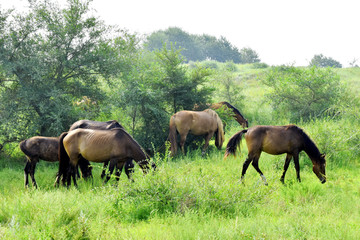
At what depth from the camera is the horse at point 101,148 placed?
7414mm

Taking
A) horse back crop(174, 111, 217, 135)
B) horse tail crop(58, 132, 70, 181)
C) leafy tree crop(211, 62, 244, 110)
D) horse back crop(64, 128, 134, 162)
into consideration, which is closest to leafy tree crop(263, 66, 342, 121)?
leafy tree crop(211, 62, 244, 110)

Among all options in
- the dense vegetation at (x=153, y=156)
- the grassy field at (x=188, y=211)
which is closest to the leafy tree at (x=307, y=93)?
the dense vegetation at (x=153, y=156)

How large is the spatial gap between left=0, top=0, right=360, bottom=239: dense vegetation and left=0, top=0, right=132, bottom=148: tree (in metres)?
0.04

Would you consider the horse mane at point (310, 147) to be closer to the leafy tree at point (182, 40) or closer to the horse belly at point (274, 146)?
the horse belly at point (274, 146)

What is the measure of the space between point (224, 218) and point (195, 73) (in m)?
9.42

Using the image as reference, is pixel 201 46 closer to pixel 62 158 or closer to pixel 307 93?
pixel 307 93

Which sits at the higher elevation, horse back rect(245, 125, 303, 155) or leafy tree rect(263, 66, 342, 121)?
leafy tree rect(263, 66, 342, 121)

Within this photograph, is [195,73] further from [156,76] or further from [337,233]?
[337,233]

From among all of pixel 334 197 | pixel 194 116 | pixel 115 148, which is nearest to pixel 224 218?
pixel 334 197

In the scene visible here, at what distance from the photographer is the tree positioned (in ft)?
36.1

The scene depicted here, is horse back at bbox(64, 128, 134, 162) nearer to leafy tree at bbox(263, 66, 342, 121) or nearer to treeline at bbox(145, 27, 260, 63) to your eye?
leafy tree at bbox(263, 66, 342, 121)

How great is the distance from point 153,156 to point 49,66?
5421 mm

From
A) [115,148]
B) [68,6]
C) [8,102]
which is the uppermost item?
[68,6]

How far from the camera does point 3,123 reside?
34.6 ft
